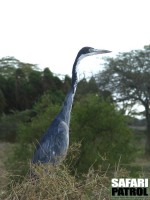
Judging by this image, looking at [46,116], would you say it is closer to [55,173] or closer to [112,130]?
[112,130]

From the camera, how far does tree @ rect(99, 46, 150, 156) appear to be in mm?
30594

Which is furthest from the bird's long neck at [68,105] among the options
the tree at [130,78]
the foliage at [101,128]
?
the tree at [130,78]

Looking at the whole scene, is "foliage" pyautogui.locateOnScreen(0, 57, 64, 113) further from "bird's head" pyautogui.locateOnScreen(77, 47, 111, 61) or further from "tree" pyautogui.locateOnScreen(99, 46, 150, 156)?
"bird's head" pyautogui.locateOnScreen(77, 47, 111, 61)

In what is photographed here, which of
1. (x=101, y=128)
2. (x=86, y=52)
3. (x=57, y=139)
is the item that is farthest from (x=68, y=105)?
(x=101, y=128)

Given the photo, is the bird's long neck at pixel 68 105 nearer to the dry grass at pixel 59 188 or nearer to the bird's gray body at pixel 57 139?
the bird's gray body at pixel 57 139

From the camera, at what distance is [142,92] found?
30.6 meters

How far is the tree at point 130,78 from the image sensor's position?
3059 centimetres

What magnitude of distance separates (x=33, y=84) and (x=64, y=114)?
89.6 feet

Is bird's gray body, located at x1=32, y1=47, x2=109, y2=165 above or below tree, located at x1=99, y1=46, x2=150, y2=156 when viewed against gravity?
above

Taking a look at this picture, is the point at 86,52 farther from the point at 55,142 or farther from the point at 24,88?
the point at 24,88

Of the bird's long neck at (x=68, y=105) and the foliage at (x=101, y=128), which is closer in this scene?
the bird's long neck at (x=68, y=105)

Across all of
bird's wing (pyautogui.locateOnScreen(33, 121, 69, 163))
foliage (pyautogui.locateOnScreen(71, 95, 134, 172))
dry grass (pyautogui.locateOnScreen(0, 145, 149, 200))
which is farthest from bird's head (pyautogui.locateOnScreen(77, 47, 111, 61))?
foliage (pyautogui.locateOnScreen(71, 95, 134, 172))

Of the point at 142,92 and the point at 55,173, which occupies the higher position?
the point at 55,173

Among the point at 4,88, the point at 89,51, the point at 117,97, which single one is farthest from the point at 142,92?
the point at 89,51
